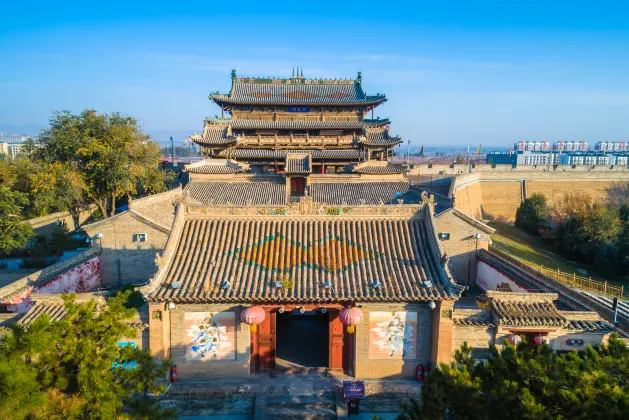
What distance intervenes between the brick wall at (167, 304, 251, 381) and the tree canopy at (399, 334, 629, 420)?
7011 mm

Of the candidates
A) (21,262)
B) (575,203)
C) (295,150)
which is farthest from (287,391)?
(575,203)

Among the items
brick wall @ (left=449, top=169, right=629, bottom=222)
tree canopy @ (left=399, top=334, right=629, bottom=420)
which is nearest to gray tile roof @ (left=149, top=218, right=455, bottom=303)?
tree canopy @ (left=399, top=334, right=629, bottom=420)

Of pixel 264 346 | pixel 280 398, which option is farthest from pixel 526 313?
pixel 264 346

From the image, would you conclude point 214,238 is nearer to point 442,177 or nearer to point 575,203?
point 575,203

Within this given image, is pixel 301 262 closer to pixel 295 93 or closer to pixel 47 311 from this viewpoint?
pixel 47 311

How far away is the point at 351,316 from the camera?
1230cm

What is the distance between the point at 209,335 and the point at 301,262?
12.4ft

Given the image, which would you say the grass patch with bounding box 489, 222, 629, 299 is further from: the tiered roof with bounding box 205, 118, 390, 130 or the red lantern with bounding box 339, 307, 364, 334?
the red lantern with bounding box 339, 307, 364, 334

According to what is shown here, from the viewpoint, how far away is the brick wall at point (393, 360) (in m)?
12.9

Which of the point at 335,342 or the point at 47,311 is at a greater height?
the point at 47,311

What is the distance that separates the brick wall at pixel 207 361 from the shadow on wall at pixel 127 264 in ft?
37.9

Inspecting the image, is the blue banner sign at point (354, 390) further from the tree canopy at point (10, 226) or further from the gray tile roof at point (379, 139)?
the gray tile roof at point (379, 139)

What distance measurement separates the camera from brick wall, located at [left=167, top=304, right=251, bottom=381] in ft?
42.0

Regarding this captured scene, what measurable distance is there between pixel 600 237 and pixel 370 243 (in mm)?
26325
